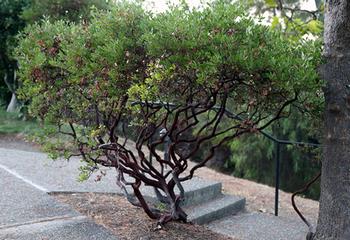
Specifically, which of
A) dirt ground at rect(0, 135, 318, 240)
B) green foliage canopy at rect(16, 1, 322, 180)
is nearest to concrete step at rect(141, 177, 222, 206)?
dirt ground at rect(0, 135, 318, 240)

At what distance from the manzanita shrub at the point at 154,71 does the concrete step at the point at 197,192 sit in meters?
0.77

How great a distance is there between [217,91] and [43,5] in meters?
5.89

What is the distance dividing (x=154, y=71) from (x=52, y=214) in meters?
1.70

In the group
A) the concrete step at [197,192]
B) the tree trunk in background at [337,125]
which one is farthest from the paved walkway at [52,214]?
the tree trunk in background at [337,125]

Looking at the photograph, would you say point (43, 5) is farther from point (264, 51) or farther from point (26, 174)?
point (264, 51)

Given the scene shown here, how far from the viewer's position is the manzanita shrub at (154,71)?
8.57 ft

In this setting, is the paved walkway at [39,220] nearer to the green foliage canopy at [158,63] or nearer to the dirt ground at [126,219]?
the dirt ground at [126,219]

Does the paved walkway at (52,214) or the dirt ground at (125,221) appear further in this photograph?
the dirt ground at (125,221)

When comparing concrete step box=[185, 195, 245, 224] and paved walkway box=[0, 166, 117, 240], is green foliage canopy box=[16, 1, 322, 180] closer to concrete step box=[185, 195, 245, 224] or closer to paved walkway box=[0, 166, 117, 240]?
paved walkway box=[0, 166, 117, 240]

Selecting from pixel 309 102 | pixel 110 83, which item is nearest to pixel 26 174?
pixel 110 83

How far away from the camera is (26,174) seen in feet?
17.0

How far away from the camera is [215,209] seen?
4684mm

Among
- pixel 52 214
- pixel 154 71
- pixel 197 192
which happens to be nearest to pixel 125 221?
pixel 52 214

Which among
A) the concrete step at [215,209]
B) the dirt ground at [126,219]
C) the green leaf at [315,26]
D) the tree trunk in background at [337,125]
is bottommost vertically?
the concrete step at [215,209]
